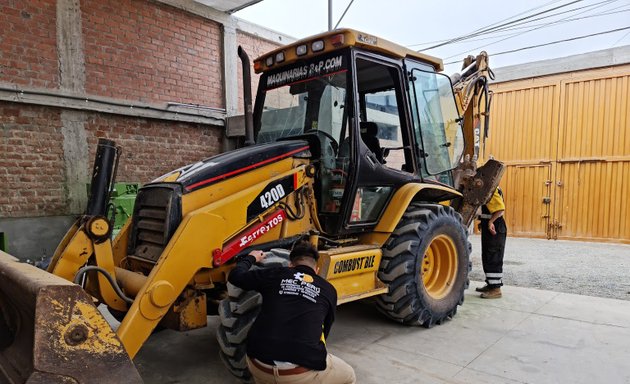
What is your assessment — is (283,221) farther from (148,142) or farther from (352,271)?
(148,142)

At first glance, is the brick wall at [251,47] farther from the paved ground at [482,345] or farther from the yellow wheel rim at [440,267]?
the yellow wheel rim at [440,267]

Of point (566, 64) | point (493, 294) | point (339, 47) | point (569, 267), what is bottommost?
point (569, 267)

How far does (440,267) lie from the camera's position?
15.4 ft

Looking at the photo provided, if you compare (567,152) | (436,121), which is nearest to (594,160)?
(567,152)

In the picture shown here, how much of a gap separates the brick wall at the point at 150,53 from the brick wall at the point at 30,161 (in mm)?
939

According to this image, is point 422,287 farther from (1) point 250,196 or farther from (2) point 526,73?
(2) point 526,73

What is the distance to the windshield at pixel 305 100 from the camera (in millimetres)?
3934

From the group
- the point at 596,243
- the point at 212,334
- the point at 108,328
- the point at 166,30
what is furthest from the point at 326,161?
the point at 596,243

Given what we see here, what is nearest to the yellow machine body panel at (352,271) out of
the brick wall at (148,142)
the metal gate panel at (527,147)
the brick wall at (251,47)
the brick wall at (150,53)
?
the brick wall at (148,142)

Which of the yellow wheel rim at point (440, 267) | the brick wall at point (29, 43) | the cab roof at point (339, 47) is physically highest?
the brick wall at point (29, 43)

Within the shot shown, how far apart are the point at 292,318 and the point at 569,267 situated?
21.7 feet

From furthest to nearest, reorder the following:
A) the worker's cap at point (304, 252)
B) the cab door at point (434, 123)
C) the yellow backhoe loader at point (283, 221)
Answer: the cab door at point (434, 123) → the worker's cap at point (304, 252) → the yellow backhoe loader at point (283, 221)

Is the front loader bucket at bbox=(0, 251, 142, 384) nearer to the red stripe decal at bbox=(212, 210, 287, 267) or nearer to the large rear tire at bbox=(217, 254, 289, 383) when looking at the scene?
the large rear tire at bbox=(217, 254, 289, 383)

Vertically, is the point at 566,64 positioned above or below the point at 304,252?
above
